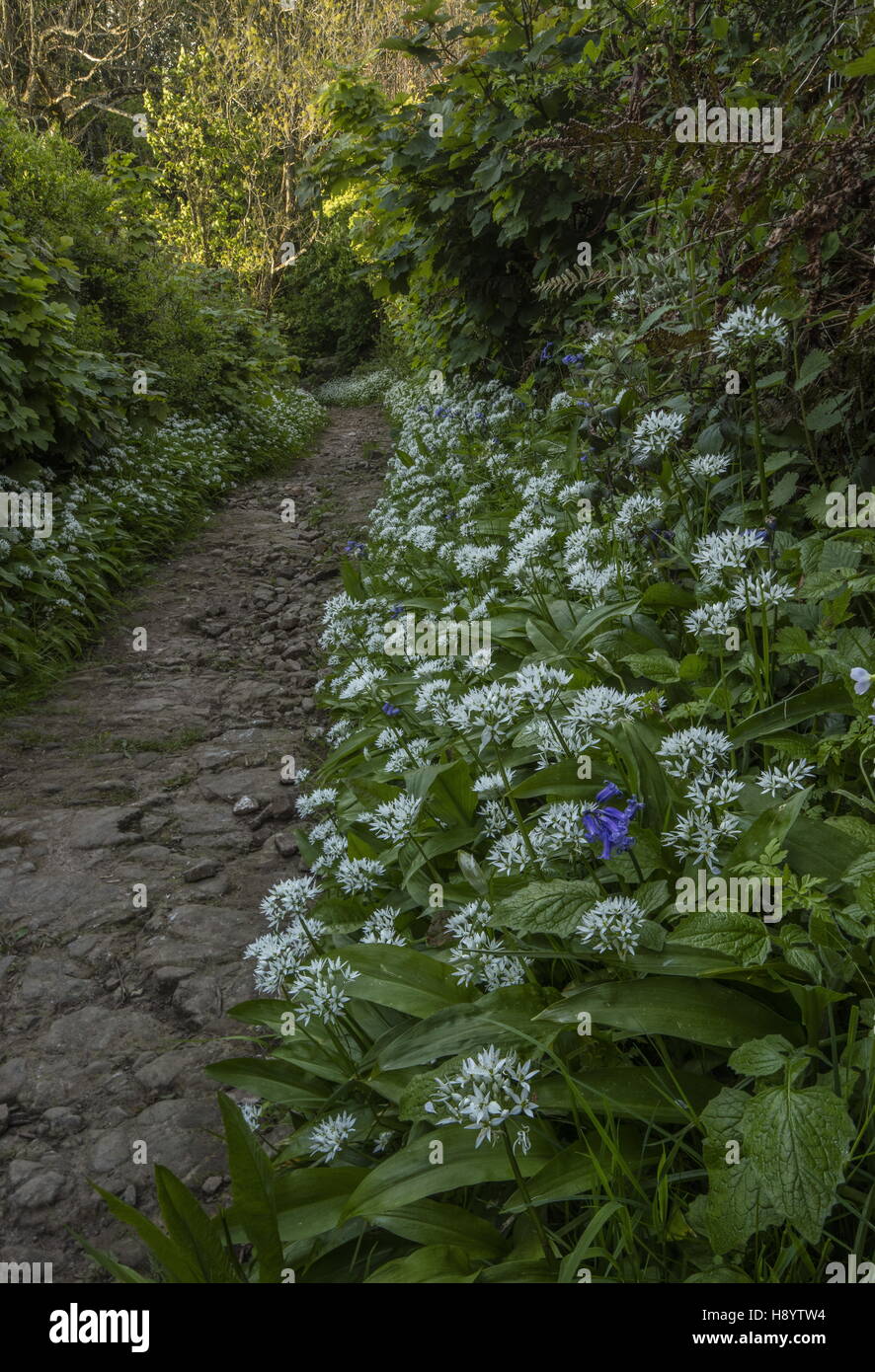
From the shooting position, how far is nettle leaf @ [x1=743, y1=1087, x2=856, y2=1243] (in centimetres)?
125

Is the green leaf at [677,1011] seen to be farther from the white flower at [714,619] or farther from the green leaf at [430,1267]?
the white flower at [714,619]

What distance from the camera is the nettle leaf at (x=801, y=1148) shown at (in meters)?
1.25

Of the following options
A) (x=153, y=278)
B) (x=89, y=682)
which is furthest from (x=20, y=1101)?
(x=153, y=278)

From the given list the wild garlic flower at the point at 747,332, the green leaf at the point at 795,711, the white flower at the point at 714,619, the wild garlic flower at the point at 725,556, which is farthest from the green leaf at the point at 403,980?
the wild garlic flower at the point at 747,332

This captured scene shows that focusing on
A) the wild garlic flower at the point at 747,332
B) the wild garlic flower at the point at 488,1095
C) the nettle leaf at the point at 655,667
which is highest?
the wild garlic flower at the point at 747,332

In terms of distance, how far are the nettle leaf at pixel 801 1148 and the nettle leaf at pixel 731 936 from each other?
0.21m

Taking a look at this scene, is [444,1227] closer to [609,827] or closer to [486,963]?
[486,963]

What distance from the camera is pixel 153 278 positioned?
10.6 metres

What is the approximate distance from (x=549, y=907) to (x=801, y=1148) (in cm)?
56

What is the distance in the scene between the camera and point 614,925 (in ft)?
5.31

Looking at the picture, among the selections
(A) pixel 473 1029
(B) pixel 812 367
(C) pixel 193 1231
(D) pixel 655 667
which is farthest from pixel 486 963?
(B) pixel 812 367

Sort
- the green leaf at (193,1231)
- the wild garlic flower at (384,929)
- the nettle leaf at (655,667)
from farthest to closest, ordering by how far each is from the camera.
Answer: the nettle leaf at (655,667)
the wild garlic flower at (384,929)
the green leaf at (193,1231)
